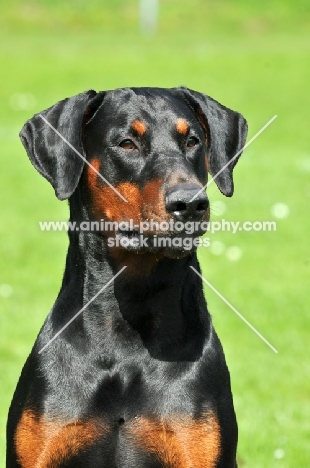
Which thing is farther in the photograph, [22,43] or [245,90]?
[22,43]

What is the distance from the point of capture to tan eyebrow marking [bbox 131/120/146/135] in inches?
174

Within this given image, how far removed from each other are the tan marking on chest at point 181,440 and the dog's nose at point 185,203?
90cm

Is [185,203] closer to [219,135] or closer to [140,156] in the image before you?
[140,156]

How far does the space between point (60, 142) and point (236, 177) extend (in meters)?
10.3

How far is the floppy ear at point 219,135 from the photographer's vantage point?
4.76 metres

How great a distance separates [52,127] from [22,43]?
100 ft

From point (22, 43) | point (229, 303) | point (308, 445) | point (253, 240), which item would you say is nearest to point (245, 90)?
point (22, 43)

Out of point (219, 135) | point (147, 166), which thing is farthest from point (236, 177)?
point (147, 166)

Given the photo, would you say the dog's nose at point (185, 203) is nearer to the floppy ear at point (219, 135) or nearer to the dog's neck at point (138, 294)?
the dog's neck at point (138, 294)

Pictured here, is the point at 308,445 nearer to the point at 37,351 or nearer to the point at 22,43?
the point at 37,351

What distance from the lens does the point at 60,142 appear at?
4.47 metres

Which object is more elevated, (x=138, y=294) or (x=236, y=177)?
(x=138, y=294)

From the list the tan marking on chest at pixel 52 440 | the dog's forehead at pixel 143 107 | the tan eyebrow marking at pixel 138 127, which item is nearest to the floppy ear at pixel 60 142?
the dog's forehead at pixel 143 107

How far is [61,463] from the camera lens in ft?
13.5
